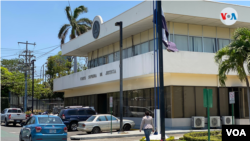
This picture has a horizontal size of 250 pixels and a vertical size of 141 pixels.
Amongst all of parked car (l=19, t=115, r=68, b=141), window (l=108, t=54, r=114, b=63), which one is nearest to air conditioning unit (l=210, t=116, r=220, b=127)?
window (l=108, t=54, r=114, b=63)

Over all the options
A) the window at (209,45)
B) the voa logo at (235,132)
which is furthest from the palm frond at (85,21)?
the voa logo at (235,132)

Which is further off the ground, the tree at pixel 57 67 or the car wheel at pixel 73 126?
the tree at pixel 57 67

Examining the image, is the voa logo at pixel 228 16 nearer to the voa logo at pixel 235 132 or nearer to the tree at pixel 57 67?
the voa logo at pixel 235 132

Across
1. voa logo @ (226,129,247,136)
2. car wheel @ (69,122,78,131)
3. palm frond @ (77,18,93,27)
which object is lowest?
car wheel @ (69,122,78,131)

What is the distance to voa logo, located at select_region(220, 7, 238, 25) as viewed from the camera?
25.4 meters

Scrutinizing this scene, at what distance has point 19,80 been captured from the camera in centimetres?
5884

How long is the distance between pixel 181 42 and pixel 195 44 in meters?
1.48

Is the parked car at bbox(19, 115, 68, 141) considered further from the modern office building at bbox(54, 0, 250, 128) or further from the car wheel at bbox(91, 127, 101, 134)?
the modern office building at bbox(54, 0, 250, 128)

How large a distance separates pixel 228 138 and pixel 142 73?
19131mm

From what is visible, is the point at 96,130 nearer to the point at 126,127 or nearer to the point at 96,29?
the point at 126,127

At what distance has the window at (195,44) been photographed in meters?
26.4

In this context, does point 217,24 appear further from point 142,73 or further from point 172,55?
point 142,73

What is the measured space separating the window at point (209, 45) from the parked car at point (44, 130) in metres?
16.4

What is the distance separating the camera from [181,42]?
26047 millimetres
